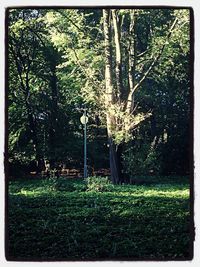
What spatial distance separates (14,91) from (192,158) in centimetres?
167

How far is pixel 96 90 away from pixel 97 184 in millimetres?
867

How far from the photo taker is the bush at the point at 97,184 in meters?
4.16

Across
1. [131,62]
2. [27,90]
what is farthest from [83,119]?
[131,62]

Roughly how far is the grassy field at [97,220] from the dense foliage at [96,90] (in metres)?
0.19

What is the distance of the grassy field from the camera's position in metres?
3.92

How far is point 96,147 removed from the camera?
4195mm

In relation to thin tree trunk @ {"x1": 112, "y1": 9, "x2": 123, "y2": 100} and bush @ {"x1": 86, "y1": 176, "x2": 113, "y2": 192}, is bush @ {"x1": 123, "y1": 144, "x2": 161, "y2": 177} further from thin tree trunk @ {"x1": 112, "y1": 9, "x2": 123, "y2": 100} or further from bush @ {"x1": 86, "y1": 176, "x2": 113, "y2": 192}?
thin tree trunk @ {"x1": 112, "y1": 9, "x2": 123, "y2": 100}

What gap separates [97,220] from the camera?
13.3 feet

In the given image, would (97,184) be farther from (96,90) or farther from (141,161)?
(96,90)

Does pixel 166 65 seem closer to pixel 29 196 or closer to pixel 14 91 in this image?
pixel 14 91

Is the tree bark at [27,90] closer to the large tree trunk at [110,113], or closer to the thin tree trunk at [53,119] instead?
the thin tree trunk at [53,119]

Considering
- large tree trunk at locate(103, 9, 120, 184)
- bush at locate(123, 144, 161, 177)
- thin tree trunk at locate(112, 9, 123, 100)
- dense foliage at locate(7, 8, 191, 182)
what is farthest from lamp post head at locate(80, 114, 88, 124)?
bush at locate(123, 144, 161, 177)

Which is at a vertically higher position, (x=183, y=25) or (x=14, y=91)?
(x=183, y=25)
